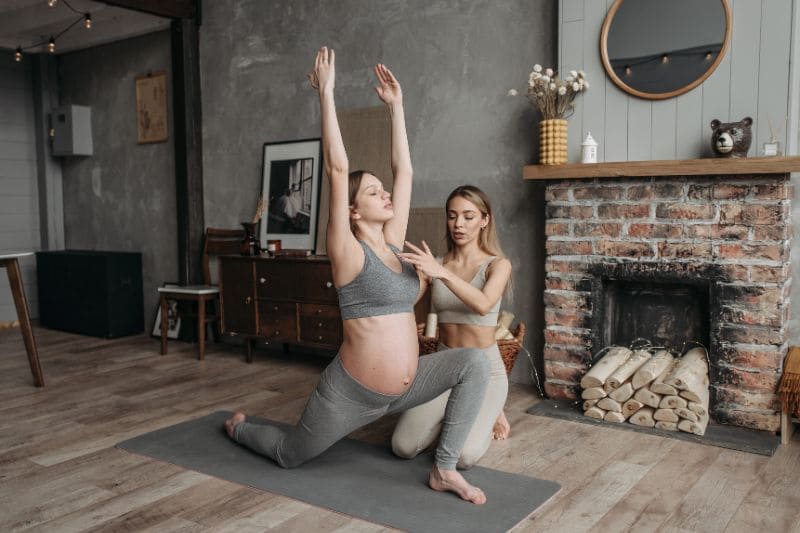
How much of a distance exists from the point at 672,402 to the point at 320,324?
2.27 m

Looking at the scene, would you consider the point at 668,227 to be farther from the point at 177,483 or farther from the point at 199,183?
the point at 199,183

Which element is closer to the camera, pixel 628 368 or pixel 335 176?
pixel 335 176

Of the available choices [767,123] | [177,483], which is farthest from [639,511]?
[767,123]

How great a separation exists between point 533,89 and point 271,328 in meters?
2.41

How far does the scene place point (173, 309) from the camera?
6.01 meters

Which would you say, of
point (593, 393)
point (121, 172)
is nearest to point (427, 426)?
point (593, 393)

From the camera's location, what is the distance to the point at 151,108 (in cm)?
629

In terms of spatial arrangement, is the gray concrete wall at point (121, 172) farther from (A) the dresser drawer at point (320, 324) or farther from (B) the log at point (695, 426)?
(B) the log at point (695, 426)

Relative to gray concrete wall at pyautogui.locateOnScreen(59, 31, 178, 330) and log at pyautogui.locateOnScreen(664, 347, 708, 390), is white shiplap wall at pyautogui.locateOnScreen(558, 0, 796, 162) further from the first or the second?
gray concrete wall at pyautogui.locateOnScreen(59, 31, 178, 330)

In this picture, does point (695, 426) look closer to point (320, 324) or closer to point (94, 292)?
point (320, 324)

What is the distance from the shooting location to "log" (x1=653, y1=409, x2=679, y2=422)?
342 cm

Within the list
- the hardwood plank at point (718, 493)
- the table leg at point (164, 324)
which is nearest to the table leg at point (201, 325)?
the table leg at point (164, 324)

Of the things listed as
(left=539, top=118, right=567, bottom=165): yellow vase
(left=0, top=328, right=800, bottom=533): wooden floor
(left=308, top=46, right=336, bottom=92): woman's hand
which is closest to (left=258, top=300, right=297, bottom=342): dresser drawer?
(left=0, top=328, right=800, bottom=533): wooden floor

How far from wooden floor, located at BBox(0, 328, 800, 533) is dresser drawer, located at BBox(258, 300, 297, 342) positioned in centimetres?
47
